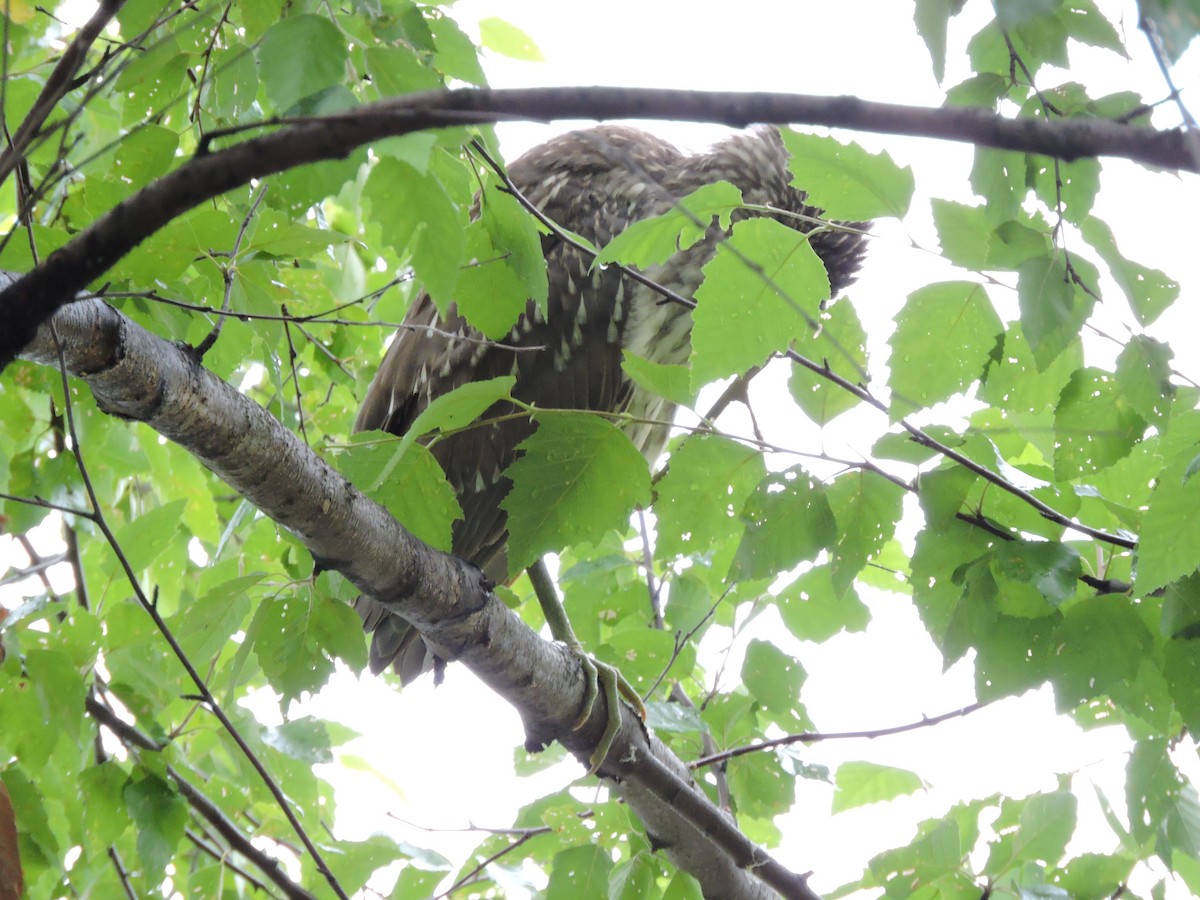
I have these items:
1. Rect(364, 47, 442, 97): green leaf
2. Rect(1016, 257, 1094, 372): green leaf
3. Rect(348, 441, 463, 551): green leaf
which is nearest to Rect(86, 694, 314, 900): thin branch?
Rect(348, 441, 463, 551): green leaf

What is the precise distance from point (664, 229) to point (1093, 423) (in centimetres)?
53

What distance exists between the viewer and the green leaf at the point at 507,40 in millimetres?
2047

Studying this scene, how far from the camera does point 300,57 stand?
85 centimetres

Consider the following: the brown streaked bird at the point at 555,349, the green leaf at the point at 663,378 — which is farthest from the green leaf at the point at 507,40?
the green leaf at the point at 663,378

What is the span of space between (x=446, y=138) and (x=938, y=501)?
687 mm

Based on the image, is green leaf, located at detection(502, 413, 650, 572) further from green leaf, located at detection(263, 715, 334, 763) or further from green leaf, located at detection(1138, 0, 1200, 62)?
green leaf, located at detection(263, 715, 334, 763)

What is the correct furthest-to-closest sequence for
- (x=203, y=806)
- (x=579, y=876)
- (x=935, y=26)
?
1. (x=203, y=806)
2. (x=579, y=876)
3. (x=935, y=26)

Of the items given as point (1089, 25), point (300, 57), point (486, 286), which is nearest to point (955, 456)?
point (1089, 25)

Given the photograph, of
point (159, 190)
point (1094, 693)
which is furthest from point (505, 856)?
point (159, 190)

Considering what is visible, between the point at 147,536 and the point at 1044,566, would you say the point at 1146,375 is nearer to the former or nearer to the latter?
the point at 1044,566

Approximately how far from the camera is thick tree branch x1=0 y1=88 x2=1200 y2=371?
1.64 feet

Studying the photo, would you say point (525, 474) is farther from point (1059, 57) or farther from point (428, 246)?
point (1059, 57)

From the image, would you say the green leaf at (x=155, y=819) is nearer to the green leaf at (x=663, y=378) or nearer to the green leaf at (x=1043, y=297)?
the green leaf at (x=663, y=378)

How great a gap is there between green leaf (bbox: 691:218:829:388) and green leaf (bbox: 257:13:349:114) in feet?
1.40
